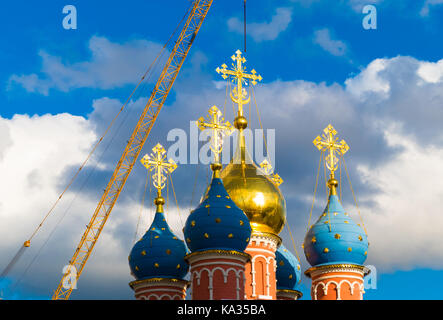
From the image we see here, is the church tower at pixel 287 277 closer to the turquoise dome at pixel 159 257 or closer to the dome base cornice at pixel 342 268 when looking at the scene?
the dome base cornice at pixel 342 268

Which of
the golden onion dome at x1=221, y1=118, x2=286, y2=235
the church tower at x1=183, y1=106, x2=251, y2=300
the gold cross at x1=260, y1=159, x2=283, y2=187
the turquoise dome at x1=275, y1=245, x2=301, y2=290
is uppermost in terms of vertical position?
the gold cross at x1=260, y1=159, x2=283, y2=187

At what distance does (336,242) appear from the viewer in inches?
1781

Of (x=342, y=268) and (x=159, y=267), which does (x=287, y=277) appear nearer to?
(x=342, y=268)

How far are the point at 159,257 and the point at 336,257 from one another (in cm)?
872

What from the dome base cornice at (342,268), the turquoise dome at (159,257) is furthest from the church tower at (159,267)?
the dome base cornice at (342,268)

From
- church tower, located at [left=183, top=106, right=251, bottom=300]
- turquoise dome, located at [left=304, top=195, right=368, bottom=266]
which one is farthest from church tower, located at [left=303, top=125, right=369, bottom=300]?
church tower, located at [left=183, top=106, right=251, bottom=300]

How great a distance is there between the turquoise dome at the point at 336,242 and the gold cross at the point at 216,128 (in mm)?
6598

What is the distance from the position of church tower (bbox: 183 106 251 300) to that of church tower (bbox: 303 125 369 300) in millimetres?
6101

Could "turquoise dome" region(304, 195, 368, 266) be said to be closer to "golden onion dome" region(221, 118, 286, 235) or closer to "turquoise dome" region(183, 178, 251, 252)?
"golden onion dome" region(221, 118, 286, 235)

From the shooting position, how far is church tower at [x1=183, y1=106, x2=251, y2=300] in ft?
130

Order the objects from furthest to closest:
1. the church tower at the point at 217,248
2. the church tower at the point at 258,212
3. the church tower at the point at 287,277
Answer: the church tower at the point at 287,277, the church tower at the point at 258,212, the church tower at the point at 217,248

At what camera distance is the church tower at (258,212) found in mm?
43250
